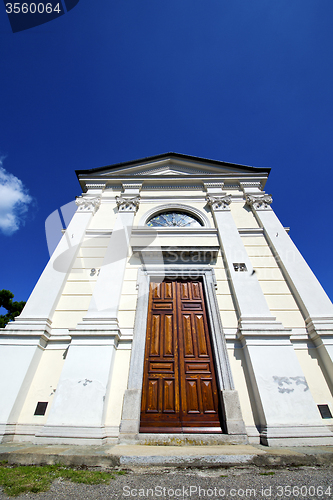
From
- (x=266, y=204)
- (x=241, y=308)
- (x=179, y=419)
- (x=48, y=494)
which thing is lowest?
(x=48, y=494)

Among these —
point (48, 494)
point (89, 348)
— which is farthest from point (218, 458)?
point (89, 348)

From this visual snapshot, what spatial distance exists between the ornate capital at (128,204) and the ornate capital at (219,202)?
3116mm

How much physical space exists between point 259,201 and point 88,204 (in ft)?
23.8

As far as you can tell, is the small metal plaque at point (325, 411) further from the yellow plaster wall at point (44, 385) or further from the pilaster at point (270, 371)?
the yellow plaster wall at point (44, 385)

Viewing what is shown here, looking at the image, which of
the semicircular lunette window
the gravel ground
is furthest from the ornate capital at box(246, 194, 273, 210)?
the gravel ground

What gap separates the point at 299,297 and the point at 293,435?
337 cm

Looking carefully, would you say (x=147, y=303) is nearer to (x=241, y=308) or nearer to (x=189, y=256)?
(x=189, y=256)

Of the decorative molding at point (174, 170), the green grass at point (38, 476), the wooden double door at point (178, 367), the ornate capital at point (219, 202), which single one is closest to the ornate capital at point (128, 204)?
the decorative molding at point (174, 170)

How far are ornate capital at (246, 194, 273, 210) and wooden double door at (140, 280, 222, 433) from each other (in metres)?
4.72

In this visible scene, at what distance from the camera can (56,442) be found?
4133 mm


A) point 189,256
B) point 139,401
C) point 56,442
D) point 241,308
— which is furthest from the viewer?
point 189,256

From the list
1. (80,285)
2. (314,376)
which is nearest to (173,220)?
(80,285)

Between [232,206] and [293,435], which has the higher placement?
[232,206]

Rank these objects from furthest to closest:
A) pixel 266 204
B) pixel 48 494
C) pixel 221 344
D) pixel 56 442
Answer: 1. pixel 266 204
2. pixel 221 344
3. pixel 56 442
4. pixel 48 494
